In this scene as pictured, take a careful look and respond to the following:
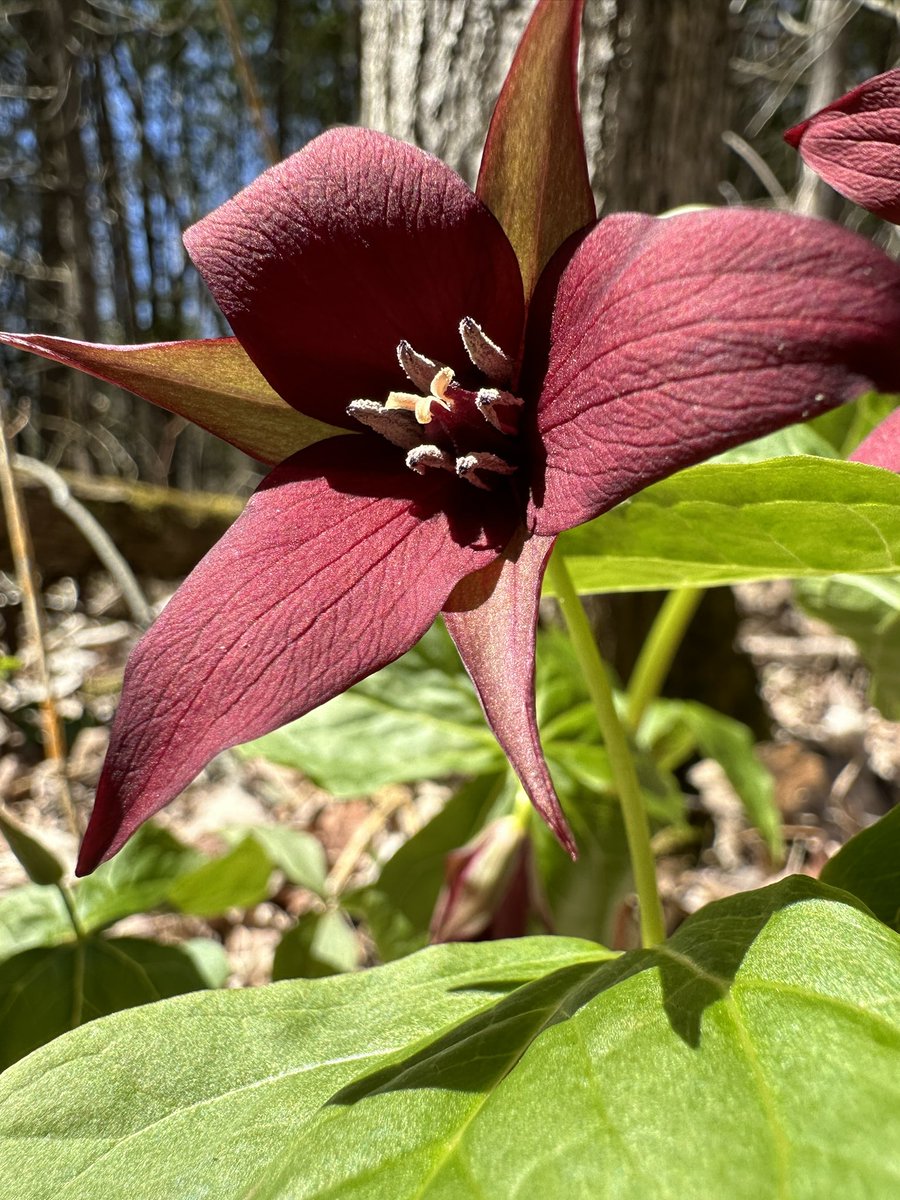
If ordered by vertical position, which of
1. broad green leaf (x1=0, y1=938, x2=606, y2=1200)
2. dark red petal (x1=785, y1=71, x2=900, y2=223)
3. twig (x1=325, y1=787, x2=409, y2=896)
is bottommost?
twig (x1=325, y1=787, x2=409, y2=896)

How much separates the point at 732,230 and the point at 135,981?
1.08 m

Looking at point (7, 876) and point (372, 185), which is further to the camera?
point (7, 876)

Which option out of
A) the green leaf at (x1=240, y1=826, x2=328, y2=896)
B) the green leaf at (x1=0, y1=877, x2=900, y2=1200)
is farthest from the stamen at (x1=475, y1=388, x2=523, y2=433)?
the green leaf at (x1=240, y1=826, x2=328, y2=896)

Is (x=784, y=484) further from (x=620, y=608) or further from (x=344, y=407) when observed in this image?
(x=620, y=608)

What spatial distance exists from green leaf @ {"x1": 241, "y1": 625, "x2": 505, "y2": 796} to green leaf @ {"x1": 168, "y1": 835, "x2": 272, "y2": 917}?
17 centimetres

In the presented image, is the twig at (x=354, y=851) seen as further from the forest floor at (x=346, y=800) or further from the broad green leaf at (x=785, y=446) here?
the broad green leaf at (x=785, y=446)

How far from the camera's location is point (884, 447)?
78 centimetres

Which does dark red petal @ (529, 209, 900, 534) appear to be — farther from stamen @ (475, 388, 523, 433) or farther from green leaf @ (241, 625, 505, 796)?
green leaf @ (241, 625, 505, 796)

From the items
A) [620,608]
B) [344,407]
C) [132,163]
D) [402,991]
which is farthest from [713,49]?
[132,163]

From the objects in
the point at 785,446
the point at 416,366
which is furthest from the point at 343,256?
the point at 785,446

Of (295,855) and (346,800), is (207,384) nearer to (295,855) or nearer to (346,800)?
(295,855)

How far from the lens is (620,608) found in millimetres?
2193

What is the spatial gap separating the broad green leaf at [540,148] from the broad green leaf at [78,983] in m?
0.94

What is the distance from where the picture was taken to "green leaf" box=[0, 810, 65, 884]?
3.26 feet
